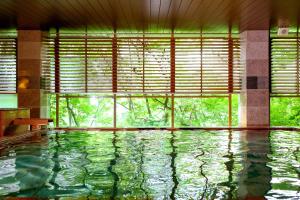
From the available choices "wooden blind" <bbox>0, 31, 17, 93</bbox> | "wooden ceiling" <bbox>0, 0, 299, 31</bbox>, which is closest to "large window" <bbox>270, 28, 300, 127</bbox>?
"wooden ceiling" <bbox>0, 0, 299, 31</bbox>

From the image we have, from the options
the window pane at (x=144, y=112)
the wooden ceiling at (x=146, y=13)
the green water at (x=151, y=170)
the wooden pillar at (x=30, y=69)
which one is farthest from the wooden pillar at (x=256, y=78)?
the window pane at (x=144, y=112)

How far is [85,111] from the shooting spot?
16.3 m

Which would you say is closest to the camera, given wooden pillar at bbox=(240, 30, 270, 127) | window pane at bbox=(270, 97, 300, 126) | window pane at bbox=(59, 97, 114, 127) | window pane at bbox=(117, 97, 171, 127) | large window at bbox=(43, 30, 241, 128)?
wooden pillar at bbox=(240, 30, 270, 127)

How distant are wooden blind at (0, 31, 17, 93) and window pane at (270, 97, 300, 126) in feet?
34.1

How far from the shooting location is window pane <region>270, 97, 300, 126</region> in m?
15.8

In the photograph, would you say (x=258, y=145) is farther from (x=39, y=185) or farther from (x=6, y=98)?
(x=6, y=98)

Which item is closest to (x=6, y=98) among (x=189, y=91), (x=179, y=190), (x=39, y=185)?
(x=189, y=91)

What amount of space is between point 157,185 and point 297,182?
1295 millimetres

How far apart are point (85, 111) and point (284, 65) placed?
8.82 meters

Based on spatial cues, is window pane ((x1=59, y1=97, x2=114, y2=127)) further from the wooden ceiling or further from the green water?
the green water

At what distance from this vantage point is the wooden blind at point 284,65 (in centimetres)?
1031

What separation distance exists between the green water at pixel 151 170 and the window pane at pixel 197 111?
29.0ft

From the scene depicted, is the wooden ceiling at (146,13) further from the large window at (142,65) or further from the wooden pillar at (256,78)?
the large window at (142,65)

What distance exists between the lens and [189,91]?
35.1 ft
